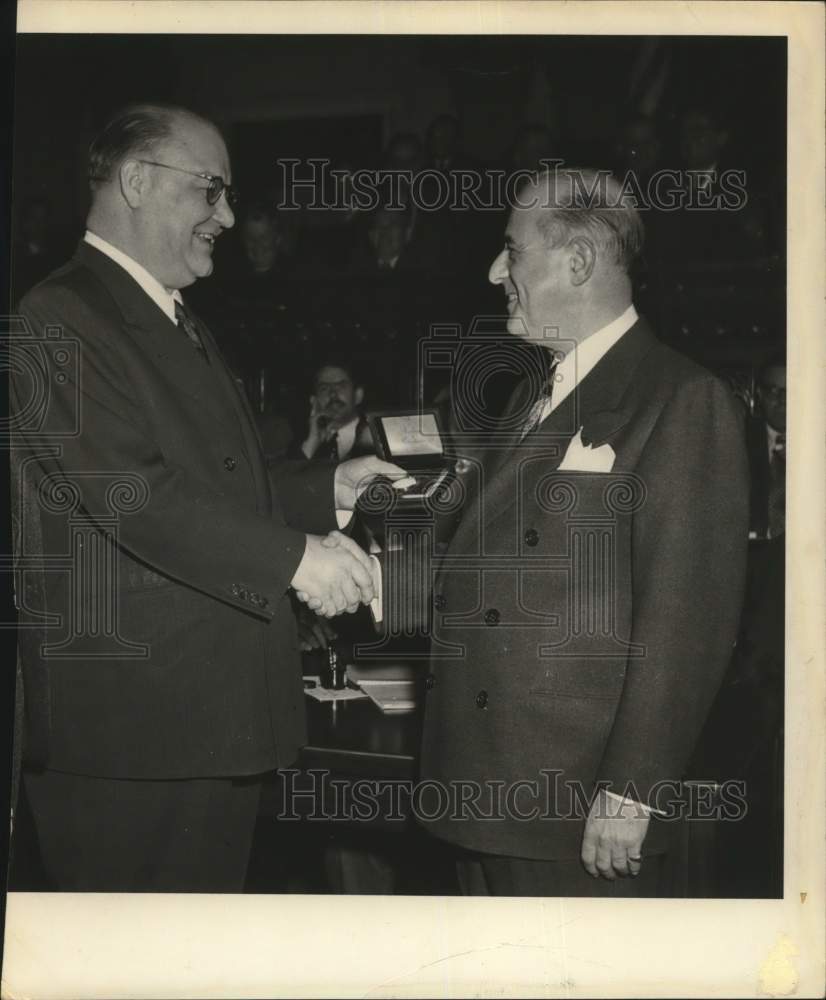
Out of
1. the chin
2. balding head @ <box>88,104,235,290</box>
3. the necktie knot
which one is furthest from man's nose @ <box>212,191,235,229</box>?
the necktie knot

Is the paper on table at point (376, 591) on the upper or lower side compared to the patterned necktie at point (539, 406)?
lower

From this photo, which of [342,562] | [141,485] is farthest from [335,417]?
[141,485]

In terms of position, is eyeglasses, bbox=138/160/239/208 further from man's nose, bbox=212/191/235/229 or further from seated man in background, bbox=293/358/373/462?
seated man in background, bbox=293/358/373/462

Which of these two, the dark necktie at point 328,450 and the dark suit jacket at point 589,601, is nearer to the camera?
the dark suit jacket at point 589,601

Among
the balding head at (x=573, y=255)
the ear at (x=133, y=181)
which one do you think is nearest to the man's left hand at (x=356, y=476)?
the balding head at (x=573, y=255)

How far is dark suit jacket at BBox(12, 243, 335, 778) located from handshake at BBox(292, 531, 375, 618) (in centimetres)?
3

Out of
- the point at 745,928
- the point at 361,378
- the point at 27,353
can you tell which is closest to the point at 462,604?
the point at 361,378

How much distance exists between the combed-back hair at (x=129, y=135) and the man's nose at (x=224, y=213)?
0.57 feet

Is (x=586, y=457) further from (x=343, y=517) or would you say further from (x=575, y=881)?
(x=575, y=881)

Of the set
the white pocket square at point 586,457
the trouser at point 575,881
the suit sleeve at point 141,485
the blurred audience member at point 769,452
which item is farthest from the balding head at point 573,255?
the trouser at point 575,881

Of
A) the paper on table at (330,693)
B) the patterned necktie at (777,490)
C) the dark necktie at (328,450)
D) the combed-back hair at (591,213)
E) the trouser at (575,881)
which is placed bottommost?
the trouser at (575,881)

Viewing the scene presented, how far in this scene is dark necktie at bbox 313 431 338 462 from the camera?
89.3 inches

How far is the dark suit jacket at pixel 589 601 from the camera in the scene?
2166 mm

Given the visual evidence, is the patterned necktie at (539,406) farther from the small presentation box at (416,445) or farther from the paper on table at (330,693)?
the paper on table at (330,693)
